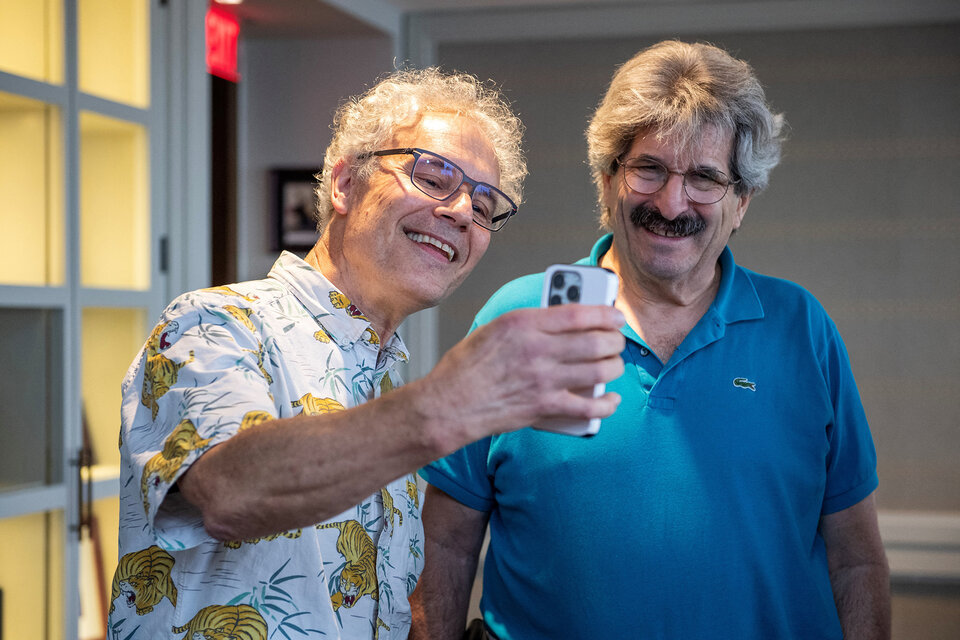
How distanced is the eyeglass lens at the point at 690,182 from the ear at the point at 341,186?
47 centimetres

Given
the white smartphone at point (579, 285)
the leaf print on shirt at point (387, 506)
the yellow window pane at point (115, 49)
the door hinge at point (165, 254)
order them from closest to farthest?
the white smartphone at point (579, 285) → the leaf print on shirt at point (387, 506) → the yellow window pane at point (115, 49) → the door hinge at point (165, 254)

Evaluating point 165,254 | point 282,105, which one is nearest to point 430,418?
point 165,254

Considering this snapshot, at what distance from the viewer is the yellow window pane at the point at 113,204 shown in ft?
8.01

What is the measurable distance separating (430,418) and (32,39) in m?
2.02

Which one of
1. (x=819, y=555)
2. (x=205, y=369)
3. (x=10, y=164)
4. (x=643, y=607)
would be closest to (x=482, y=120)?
(x=205, y=369)

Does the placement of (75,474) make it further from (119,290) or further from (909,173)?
(909,173)

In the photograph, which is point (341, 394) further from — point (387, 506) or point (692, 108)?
point (692, 108)

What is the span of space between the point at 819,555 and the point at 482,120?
0.89 metres

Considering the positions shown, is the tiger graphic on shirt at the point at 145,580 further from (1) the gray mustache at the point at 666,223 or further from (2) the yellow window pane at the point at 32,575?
(2) the yellow window pane at the point at 32,575

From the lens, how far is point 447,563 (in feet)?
4.83

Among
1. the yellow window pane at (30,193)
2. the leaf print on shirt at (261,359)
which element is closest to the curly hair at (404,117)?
the leaf print on shirt at (261,359)

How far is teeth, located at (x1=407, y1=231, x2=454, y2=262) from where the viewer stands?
115 centimetres

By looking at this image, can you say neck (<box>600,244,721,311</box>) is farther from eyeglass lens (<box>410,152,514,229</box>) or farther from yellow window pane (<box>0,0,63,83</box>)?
yellow window pane (<box>0,0,63,83</box>)

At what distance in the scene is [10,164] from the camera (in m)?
2.15
